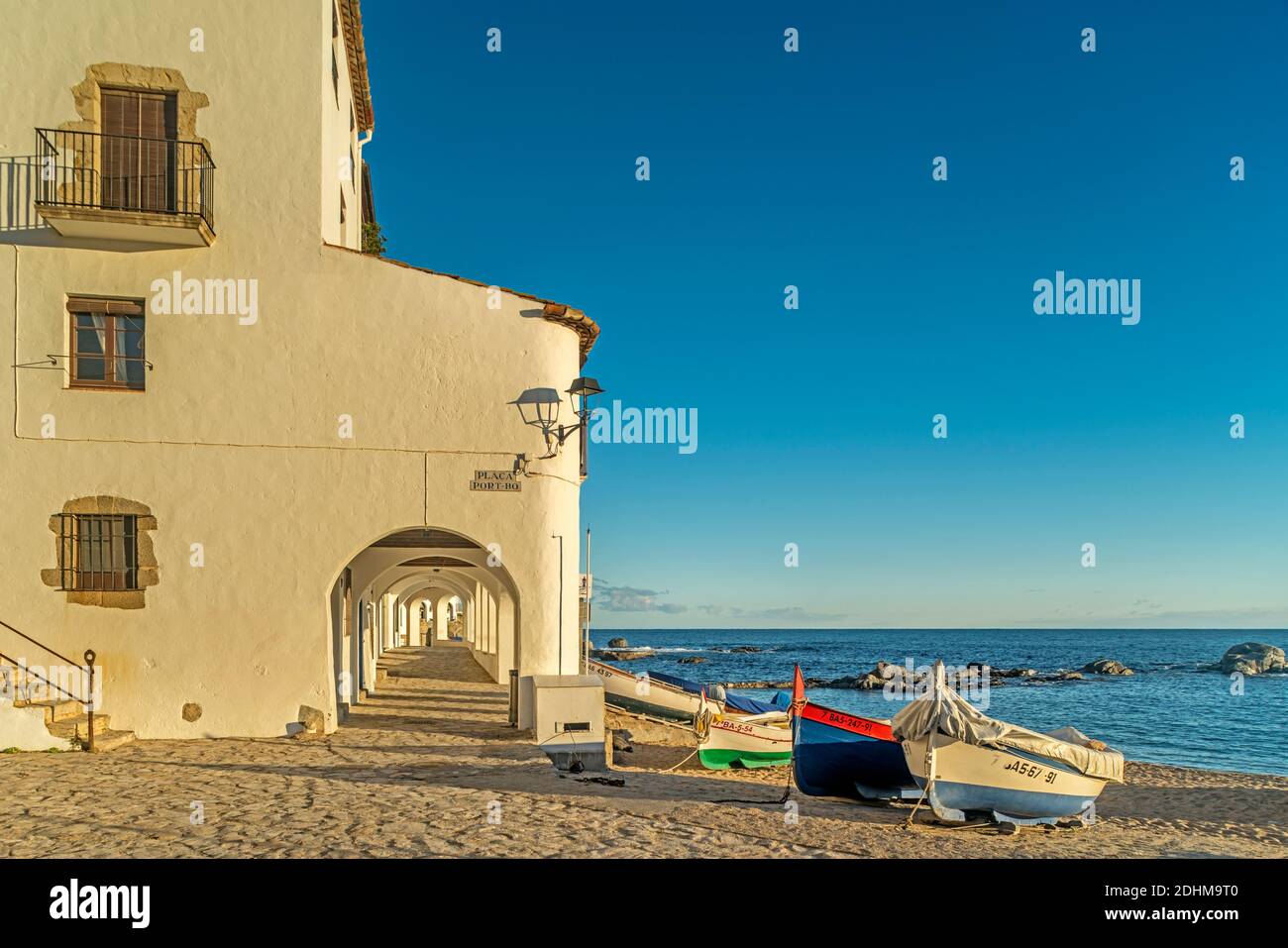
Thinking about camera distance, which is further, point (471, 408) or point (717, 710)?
point (717, 710)

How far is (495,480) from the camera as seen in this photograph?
1551 cm

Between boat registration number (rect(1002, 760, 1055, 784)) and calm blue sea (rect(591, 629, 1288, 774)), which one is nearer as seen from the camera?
boat registration number (rect(1002, 760, 1055, 784))

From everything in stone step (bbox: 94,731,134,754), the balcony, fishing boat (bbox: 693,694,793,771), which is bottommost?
fishing boat (bbox: 693,694,793,771)

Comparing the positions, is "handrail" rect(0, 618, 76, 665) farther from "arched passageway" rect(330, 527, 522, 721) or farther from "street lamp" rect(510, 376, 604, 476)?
"street lamp" rect(510, 376, 604, 476)

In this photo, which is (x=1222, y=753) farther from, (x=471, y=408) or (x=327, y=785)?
(x=327, y=785)

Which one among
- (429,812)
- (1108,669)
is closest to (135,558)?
(429,812)

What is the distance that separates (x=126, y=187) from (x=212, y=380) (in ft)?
10.3

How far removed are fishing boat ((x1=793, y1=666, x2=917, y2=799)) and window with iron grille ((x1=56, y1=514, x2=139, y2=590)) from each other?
1040 cm

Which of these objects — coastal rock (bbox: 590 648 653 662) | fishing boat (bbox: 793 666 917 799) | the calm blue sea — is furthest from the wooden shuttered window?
coastal rock (bbox: 590 648 653 662)

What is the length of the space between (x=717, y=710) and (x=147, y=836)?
14.1 metres

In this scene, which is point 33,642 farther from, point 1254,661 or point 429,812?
point 1254,661

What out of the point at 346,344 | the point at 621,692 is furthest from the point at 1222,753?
the point at 346,344

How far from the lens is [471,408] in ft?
51.0

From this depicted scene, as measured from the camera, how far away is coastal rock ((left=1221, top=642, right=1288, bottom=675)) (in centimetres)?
7500
